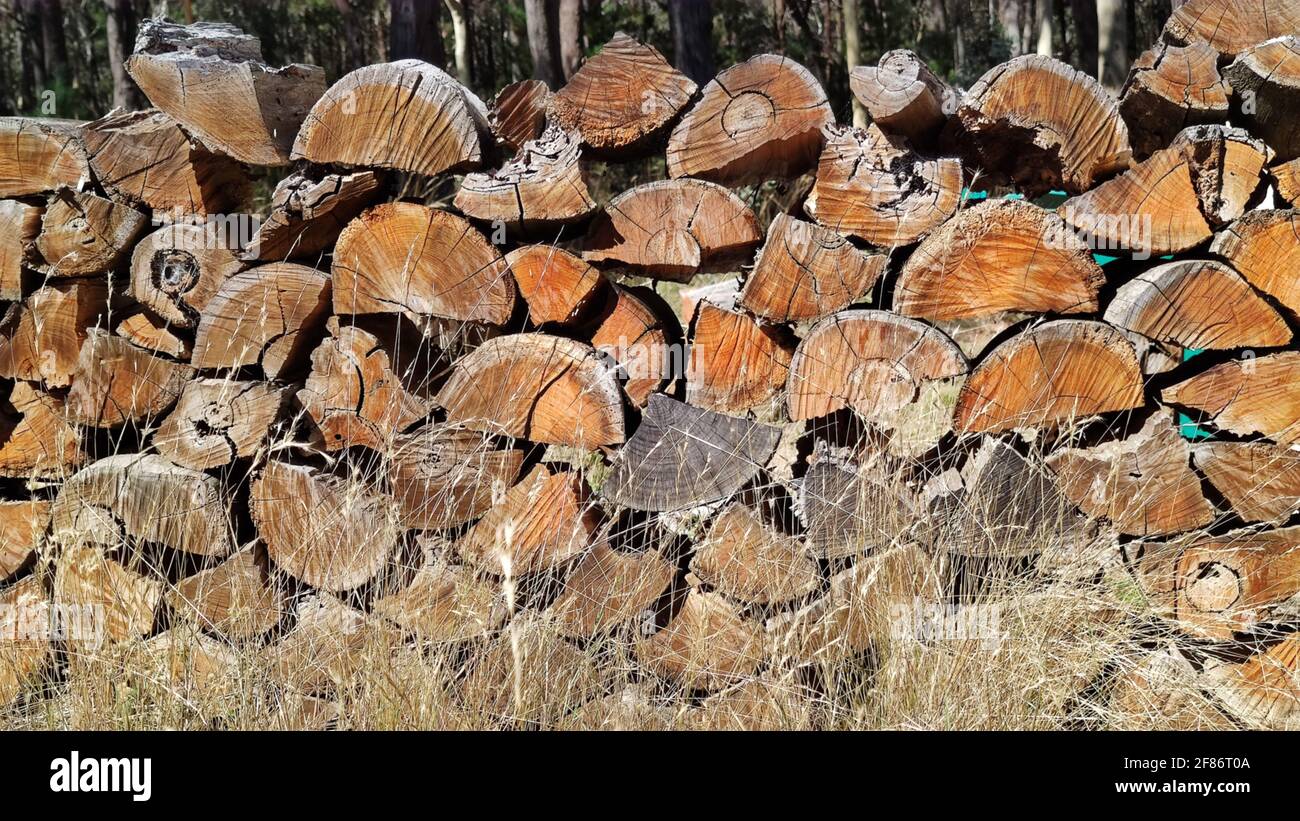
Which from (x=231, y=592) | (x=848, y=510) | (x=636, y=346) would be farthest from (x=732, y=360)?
(x=231, y=592)

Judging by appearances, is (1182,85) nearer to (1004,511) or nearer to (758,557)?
(1004,511)

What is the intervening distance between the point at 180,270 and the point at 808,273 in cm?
157

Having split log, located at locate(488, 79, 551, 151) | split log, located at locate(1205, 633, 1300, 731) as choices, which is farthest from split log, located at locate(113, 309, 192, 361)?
split log, located at locate(1205, 633, 1300, 731)

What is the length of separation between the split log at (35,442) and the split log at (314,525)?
1.98 ft

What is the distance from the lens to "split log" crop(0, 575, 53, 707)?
9.21 feet

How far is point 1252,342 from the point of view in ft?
8.39

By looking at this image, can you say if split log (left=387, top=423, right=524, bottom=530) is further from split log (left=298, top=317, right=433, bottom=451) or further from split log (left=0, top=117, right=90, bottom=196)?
split log (left=0, top=117, right=90, bottom=196)

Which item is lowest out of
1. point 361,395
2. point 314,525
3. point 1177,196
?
point 314,525

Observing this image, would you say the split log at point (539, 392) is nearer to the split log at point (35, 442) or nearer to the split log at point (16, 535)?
the split log at point (35, 442)

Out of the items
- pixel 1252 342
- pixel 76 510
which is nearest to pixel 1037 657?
pixel 1252 342

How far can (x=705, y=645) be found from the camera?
262cm
